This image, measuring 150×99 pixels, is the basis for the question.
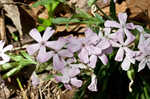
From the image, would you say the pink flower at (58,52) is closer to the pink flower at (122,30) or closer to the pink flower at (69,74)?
the pink flower at (69,74)

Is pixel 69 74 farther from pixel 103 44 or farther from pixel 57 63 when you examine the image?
pixel 103 44

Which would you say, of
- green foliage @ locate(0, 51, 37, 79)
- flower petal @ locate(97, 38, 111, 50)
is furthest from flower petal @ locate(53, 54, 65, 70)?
green foliage @ locate(0, 51, 37, 79)

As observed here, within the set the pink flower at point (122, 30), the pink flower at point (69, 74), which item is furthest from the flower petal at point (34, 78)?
the pink flower at point (122, 30)

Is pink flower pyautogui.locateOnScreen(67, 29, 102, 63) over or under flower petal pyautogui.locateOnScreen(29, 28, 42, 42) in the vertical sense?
under

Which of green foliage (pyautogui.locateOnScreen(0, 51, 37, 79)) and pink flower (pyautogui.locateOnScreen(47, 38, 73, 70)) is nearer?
pink flower (pyautogui.locateOnScreen(47, 38, 73, 70))

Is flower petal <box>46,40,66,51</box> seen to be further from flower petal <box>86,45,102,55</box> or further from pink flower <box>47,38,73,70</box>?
flower petal <box>86,45,102,55</box>

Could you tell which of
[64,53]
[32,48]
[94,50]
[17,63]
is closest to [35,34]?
[32,48]

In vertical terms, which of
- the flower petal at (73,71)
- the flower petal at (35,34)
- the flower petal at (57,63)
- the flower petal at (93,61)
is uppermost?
the flower petal at (35,34)

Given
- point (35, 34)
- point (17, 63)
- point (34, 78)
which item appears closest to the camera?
point (35, 34)

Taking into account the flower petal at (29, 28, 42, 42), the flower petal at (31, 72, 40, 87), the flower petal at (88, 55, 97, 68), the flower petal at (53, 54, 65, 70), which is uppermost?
the flower petal at (29, 28, 42, 42)

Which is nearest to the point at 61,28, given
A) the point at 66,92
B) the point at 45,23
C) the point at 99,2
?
the point at 45,23

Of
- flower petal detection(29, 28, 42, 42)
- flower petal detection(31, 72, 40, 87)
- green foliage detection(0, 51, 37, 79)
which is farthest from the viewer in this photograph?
green foliage detection(0, 51, 37, 79)
